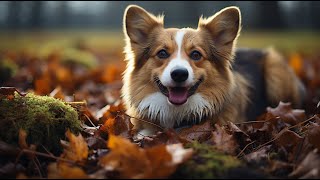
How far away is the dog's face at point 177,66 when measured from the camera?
13.4 feet

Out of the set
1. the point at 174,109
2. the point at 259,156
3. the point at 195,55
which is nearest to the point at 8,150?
the point at 259,156

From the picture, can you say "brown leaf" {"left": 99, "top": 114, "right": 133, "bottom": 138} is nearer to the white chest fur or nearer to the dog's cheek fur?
the white chest fur

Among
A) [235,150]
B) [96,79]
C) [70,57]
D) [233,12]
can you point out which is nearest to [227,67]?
[233,12]

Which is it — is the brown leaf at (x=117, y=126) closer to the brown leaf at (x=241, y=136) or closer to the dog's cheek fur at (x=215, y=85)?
the brown leaf at (x=241, y=136)

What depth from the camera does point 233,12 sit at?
4410 mm

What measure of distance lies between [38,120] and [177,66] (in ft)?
4.81

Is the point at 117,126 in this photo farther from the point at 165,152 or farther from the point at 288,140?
the point at 288,140

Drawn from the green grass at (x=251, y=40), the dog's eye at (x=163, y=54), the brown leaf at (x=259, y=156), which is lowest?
the green grass at (x=251, y=40)

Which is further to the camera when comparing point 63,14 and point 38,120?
point 63,14

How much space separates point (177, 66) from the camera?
152 inches

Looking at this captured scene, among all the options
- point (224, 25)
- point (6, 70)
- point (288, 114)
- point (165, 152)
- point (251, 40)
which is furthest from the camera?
point (251, 40)

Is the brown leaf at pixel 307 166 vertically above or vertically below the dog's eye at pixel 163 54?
below

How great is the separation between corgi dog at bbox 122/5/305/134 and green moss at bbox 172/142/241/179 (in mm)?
1650

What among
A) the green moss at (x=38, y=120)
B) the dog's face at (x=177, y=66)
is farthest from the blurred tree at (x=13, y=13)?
the green moss at (x=38, y=120)
